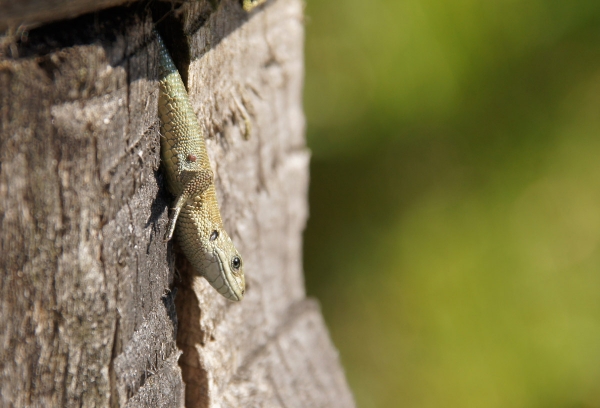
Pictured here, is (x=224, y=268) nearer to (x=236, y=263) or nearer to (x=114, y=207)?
(x=236, y=263)

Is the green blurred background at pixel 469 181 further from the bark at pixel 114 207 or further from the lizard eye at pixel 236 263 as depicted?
the lizard eye at pixel 236 263

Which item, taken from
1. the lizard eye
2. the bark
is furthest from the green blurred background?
the lizard eye

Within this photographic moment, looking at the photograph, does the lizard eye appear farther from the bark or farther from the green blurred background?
the green blurred background

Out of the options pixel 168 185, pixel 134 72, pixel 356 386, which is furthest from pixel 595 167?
pixel 134 72

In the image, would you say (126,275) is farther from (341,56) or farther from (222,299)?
(341,56)

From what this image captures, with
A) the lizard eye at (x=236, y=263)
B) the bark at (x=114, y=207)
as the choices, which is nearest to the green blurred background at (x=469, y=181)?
the bark at (x=114, y=207)
